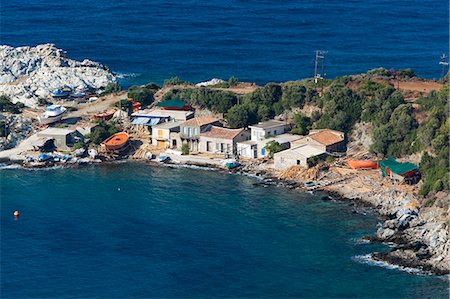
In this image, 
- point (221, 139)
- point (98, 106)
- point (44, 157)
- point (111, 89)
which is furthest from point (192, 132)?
point (111, 89)

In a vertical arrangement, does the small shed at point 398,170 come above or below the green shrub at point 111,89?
below

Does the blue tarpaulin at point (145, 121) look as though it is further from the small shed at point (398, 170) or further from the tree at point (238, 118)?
the small shed at point (398, 170)

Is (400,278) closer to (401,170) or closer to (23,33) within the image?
(401,170)

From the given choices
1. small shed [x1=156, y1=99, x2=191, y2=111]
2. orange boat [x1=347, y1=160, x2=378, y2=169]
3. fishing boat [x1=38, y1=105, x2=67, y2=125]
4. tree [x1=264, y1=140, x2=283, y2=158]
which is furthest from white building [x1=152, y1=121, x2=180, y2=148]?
orange boat [x1=347, y1=160, x2=378, y2=169]

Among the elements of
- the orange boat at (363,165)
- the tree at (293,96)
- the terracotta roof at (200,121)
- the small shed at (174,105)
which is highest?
the tree at (293,96)

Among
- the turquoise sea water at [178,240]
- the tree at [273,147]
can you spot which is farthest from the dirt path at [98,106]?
the tree at [273,147]

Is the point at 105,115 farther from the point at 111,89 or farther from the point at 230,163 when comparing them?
the point at 230,163

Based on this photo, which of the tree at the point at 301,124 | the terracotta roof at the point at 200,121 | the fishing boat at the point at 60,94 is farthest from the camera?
the fishing boat at the point at 60,94
